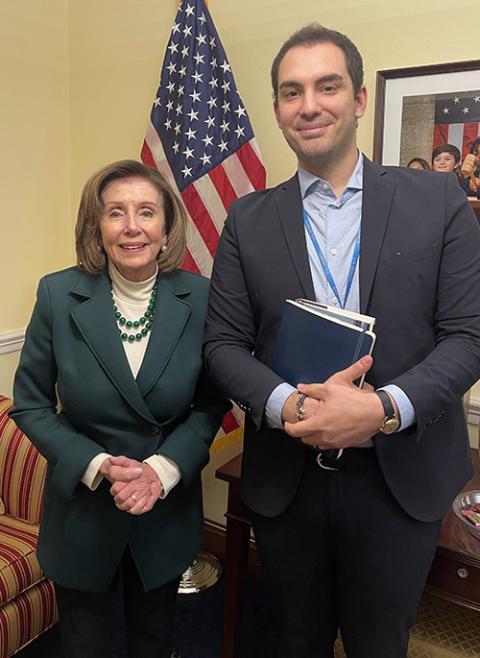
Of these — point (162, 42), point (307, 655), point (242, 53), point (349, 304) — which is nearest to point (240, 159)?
point (242, 53)

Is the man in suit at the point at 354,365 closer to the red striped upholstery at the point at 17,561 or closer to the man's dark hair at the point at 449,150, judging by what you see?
the man's dark hair at the point at 449,150

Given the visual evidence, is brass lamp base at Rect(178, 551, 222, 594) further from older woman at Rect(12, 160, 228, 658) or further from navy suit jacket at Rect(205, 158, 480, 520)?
navy suit jacket at Rect(205, 158, 480, 520)

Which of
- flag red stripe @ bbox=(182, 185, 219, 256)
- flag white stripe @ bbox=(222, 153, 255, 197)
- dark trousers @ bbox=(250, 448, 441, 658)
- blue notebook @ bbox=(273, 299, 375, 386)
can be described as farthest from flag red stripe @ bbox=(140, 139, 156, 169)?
dark trousers @ bbox=(250, 448, 441, 658)

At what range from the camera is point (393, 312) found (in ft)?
3.99

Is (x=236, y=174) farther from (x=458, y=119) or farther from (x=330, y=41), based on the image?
(x=330, y=41)

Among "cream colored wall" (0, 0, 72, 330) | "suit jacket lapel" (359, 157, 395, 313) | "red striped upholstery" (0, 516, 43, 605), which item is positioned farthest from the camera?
"cream colored wall" (0, 0, 72, 330)

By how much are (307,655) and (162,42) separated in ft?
7.99

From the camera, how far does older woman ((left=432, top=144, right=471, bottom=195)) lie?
201 centimetres

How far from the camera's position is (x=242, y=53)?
2426 millimetres

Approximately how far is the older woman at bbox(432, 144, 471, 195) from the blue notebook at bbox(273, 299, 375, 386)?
1.09 metres

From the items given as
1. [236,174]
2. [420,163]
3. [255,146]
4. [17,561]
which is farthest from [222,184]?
[17,561]

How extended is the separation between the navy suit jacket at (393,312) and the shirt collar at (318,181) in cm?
2

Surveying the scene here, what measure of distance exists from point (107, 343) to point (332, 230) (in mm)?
586

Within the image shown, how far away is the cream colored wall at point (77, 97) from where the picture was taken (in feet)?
7.87
